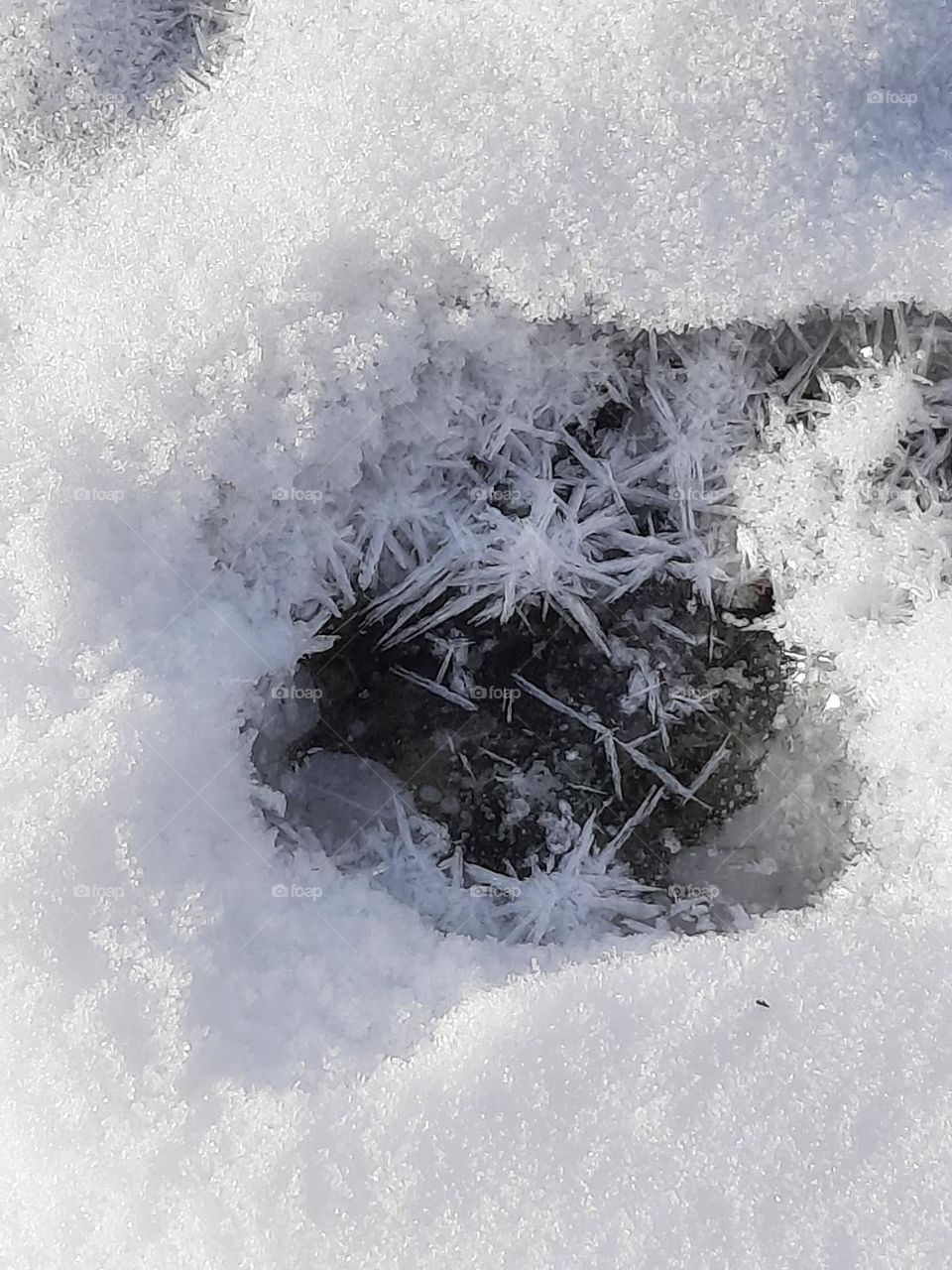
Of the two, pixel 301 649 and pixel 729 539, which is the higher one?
pixel 301 649

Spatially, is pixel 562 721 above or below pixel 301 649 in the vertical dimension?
below

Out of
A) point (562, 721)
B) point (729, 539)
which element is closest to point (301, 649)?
point (562, 721)

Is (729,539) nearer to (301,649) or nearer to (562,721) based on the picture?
(562,721)

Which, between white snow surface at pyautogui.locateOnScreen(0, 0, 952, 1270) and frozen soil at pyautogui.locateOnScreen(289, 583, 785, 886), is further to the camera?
frozen soil at pyautogui.locateOnScreen(289, 583, 785, 886)

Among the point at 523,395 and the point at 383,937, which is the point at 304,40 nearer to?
the point at 523,395
